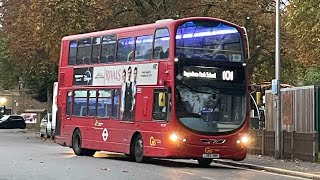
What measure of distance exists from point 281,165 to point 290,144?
2.30 m

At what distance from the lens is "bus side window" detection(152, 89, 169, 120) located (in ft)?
66.7

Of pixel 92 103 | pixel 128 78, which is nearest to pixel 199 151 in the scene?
pixel 128 78

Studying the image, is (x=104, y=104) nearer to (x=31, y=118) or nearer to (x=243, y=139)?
(x=243, y=139)

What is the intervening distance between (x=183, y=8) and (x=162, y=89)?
1623 centimetres

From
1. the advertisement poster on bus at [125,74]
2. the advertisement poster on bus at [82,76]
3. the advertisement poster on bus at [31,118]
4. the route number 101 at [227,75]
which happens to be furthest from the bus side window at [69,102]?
the advertisement poster on bus at [31,118]

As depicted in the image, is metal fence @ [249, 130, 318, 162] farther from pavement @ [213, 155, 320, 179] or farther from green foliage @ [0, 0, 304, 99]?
green foliage @ [0, 0, 304, 99]

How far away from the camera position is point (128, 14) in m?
36.8

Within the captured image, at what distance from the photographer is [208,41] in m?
20.7

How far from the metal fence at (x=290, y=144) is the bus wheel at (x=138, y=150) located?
5306mm

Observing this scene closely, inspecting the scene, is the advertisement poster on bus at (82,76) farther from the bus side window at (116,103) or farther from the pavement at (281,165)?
the pavement at (281,165)

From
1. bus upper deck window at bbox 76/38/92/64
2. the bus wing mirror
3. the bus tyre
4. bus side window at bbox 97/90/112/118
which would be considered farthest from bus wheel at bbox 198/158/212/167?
bus upper deck window at bbox 76/38/92/64

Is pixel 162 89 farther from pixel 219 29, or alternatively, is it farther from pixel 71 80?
pixel 71 80

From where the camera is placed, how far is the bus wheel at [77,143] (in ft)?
85.0

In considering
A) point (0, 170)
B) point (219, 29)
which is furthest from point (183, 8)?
point (0, 170)
